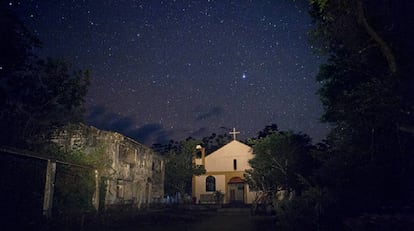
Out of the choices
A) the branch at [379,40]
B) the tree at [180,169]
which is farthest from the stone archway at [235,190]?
the branch at [379,40]

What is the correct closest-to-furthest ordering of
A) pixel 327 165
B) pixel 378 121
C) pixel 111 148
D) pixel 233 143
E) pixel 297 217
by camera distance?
pixel 378 121 < pixel 297 217 < pixel 327 165 < pixel 111 148 < pixel 233 143

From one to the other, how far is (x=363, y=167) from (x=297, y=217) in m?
3.57

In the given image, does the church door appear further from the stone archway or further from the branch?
the branch

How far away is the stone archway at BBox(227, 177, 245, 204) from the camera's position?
150 feet

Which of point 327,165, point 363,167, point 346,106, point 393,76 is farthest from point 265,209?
point 393,76

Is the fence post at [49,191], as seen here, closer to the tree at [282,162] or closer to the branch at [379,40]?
the branch at [379,40]

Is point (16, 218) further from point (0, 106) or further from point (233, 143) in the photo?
point (233, 143)

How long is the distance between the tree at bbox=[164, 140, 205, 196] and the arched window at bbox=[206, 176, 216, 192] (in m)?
1.94

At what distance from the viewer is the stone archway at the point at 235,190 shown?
4565 centimetres

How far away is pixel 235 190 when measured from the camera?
46188 millimetres

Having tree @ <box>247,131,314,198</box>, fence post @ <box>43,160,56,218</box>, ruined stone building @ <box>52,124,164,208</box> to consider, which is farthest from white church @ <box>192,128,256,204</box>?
fence post @ <box>43,160,56,218</box>

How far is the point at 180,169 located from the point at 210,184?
571cm

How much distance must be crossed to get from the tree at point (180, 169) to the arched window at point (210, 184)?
6.35ft

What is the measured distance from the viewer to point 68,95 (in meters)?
22.8
